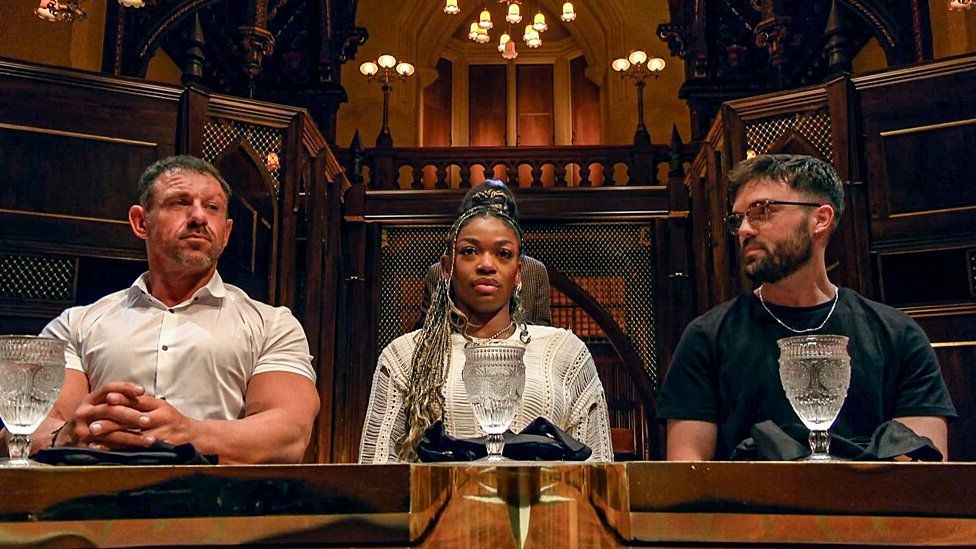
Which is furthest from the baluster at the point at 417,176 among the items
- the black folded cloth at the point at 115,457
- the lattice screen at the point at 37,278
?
the black folded cloth at the point at 115,457

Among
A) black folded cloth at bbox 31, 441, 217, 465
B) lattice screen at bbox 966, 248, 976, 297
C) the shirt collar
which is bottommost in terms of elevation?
black folded cloth at bbox 31, 441, 217, 465

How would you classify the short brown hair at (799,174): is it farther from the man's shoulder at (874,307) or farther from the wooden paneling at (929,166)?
the wooden paneling at (929,166)

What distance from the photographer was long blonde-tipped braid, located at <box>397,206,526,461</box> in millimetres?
2266

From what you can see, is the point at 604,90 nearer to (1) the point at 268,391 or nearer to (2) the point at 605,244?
(2) the point at 605,244

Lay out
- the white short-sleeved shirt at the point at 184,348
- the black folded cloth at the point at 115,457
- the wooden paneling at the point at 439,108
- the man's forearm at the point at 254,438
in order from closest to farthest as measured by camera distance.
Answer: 1. the black folded cloth at the point at 115,457
2. the man's forearm at the point at 254,438
3. the white short-sleeved shirt at the point at 184,348
4. the wooden paneling at the point at 439,108

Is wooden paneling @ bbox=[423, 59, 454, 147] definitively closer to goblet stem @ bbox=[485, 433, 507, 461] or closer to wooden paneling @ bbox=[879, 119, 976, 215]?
wooden paneling @ bbox=[879, 119, 976, 215]

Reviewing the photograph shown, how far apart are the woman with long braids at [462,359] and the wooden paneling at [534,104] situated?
1119 centimetres

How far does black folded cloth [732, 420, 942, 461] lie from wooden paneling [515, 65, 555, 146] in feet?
39.8

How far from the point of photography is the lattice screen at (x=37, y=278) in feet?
16.6

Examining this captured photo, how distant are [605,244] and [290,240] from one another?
Result: 9.11 ft

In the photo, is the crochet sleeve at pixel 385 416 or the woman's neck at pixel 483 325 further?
the woman's neck at pixel 483 325

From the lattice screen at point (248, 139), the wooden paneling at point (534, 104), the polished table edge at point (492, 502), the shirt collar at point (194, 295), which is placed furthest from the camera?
the wooden paneling at point (534, 104)

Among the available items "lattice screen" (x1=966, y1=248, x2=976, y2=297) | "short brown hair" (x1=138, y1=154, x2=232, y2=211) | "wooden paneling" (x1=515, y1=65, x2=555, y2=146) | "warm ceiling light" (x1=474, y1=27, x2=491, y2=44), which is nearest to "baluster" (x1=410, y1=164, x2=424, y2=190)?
"warm ceiling light" (x1=474, y1=27, x2=491, y2=44)

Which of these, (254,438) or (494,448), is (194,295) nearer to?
(254,438)
